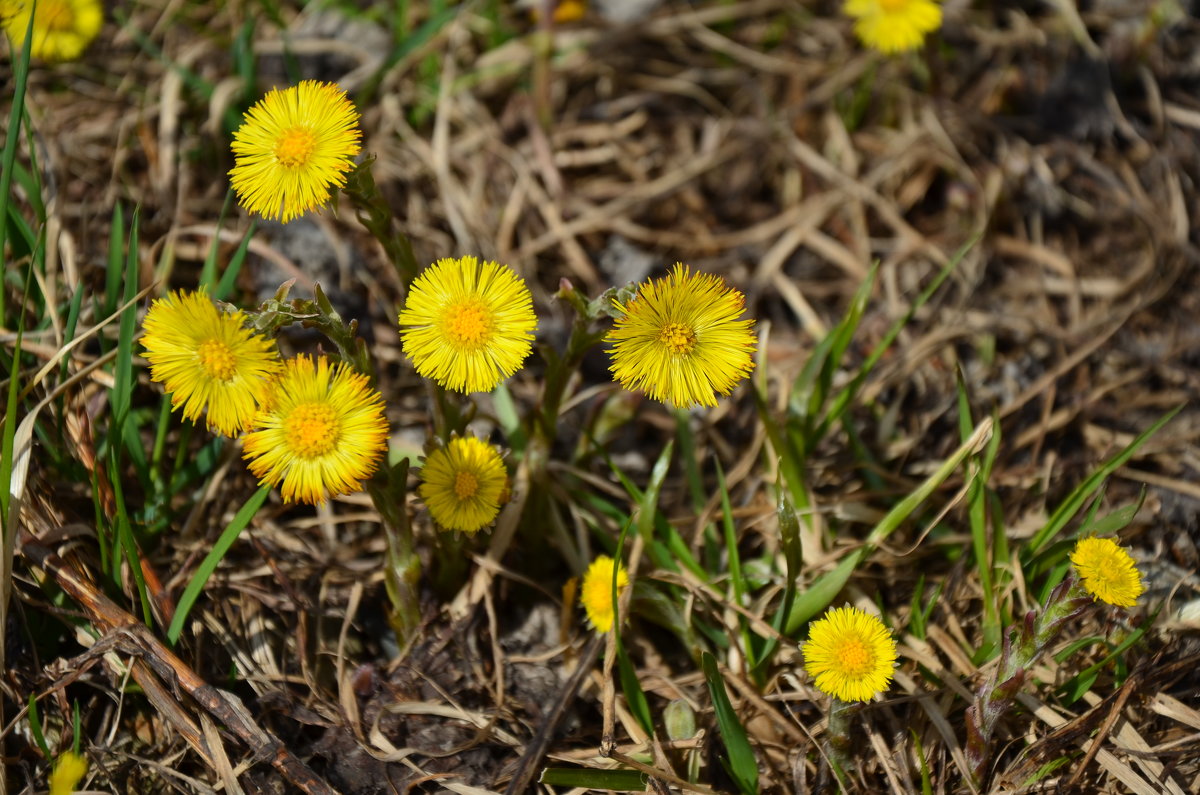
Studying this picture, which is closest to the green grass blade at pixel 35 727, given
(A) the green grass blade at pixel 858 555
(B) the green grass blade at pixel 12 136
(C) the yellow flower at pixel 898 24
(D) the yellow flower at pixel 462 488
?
(D) the yellow flower at pixel 462 488

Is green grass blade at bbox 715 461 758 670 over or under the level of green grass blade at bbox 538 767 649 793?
over

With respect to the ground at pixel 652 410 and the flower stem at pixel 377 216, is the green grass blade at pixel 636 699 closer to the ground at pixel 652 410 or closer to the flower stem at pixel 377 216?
the ground at pixel 652 410

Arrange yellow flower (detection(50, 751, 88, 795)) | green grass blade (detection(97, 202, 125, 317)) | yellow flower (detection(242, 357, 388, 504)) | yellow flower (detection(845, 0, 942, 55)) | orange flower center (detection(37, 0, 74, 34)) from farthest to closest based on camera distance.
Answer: yellow flower (detection(845, 0, 942, 55)) < orange flower center (detection(37, 0, 74, 34)) < green grass blade (detection(97, 202, 125, 317)) < yellow flower (detection(242, 357, 388, 504)) < yellow flower (detection(50, 751, 88, 795))

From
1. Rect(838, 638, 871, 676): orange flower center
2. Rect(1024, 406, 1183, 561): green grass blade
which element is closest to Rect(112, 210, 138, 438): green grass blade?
Rect(838, 638, 871, 676): orange flower center

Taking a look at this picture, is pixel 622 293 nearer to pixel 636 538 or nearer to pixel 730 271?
pixel 636 538

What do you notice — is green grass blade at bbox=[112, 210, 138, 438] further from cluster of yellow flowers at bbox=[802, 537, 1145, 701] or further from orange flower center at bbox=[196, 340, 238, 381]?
cluster of yellow flowers at bbox=[802, 537, 1145, 701]

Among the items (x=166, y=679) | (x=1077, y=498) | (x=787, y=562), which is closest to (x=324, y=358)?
(x=166, y=679)

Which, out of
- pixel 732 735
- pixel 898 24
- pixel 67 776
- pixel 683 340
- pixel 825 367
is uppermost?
pixel 898 24

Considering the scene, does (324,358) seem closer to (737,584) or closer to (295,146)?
(295,146)
